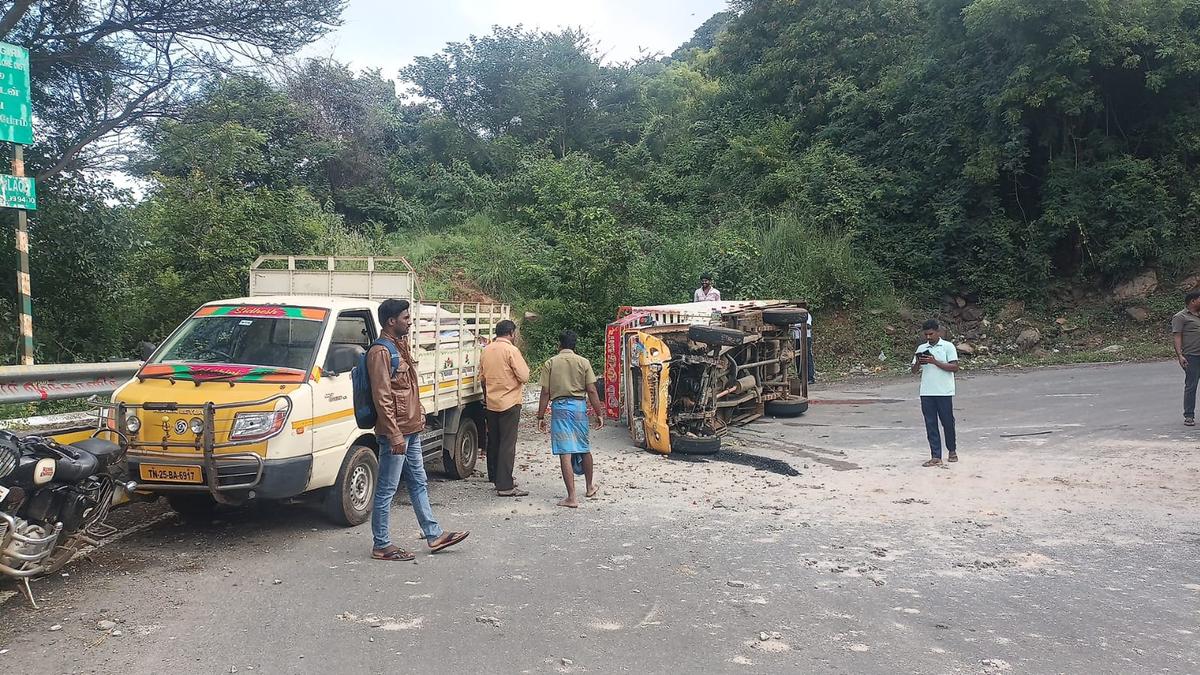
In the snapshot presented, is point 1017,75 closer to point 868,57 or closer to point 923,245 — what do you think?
point 923,245

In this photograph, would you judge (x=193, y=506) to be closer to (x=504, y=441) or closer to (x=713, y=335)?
(x=504, y=441)

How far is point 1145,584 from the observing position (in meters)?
5.37

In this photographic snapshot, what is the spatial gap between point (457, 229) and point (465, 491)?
1819cm

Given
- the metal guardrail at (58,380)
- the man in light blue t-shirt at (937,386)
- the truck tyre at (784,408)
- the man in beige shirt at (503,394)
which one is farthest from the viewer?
the truck tyre at (784,408)

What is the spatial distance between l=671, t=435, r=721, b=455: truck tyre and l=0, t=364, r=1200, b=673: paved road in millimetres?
1084

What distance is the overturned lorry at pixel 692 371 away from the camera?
10.4 m

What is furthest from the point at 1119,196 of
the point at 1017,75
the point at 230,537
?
the point at 230,537

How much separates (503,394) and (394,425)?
2.41 m

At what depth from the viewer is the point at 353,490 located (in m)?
6.93

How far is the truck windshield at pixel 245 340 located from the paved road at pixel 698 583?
4.54 feet

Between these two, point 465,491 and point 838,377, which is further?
point 838,377

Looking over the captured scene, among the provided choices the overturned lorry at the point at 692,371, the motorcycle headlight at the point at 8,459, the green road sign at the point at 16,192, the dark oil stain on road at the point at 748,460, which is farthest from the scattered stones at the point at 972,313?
the motorcycle headlight at the point at 8,459

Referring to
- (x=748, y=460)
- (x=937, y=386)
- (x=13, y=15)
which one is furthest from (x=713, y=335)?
(x=13, y=15)

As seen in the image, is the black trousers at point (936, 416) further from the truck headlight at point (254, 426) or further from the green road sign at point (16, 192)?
the green road sign at point (16, 192)
